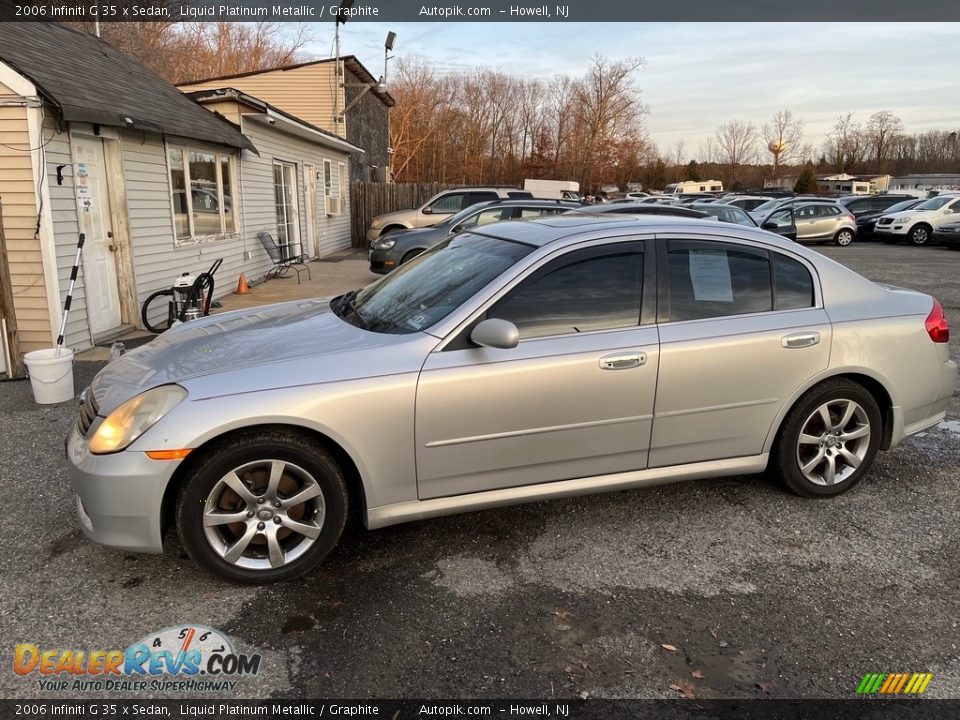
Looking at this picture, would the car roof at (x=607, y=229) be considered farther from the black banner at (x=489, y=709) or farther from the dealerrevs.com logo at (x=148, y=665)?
the dealerrevs.com logo at (x=148, y=665)

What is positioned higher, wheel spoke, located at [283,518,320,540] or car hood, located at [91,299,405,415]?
car hood, located at [91,299,405,415]

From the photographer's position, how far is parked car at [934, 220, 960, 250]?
21.0 metres

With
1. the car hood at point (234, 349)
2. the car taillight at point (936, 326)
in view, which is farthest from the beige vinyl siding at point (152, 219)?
the car taillight at point (936, 326)

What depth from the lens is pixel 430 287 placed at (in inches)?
145

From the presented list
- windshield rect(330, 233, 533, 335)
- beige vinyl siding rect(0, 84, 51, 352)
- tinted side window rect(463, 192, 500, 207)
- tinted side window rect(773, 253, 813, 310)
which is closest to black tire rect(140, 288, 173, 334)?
beige vinyl siding rect(0, 84, 51, 352)

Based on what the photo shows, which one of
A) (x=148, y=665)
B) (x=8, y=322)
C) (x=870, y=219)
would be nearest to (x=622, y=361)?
(x=148, y=665)

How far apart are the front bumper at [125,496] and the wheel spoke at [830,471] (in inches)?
136

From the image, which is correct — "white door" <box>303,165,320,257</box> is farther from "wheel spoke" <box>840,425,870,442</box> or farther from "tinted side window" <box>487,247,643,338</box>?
"wheel spoke" <box>840,425,870,442</box>

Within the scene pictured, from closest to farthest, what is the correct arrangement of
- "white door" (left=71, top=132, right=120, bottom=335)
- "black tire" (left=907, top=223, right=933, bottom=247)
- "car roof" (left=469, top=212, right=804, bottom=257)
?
"car roof" (left=469, top=212, right=804, bottom=257) → "white door" (left=71, top=132, right=120, bottom=335) → "black tire" (left=907, top=223, right=933, bottom=247)

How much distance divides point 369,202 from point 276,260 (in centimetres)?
888

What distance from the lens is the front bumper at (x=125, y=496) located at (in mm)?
2779

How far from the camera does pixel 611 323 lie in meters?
3.40

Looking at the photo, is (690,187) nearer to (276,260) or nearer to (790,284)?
(276,260)

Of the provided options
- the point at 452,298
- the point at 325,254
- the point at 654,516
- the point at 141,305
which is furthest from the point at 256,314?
the point at 325,254
